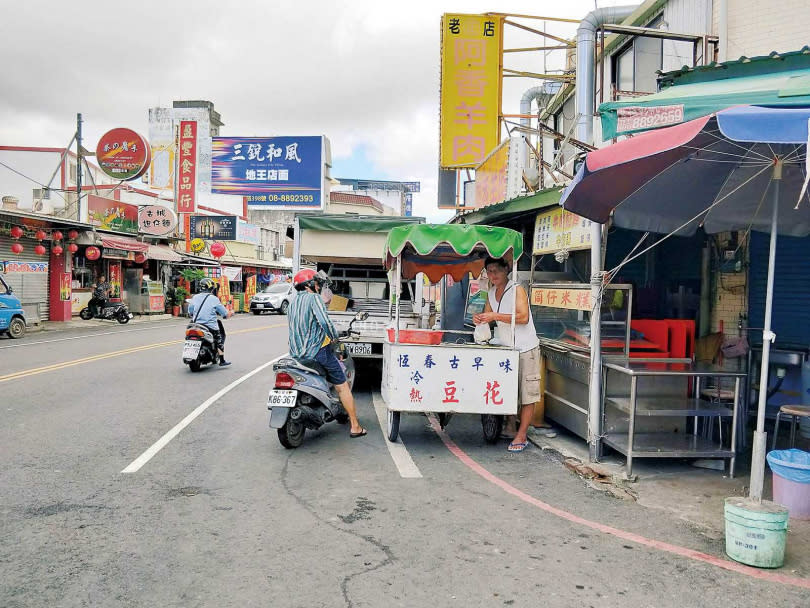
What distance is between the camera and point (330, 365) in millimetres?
7082

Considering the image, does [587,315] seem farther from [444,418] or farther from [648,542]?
[648,542]

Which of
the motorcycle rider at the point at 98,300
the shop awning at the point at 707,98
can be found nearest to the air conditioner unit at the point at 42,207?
the motorcycle rider at the point at 98,300

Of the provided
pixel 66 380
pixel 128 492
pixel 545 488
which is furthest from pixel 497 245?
pixel 66 380

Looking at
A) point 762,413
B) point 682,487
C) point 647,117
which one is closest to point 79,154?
point 647,117

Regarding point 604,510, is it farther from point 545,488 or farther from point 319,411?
Result: point 319,411

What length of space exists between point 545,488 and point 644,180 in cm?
285

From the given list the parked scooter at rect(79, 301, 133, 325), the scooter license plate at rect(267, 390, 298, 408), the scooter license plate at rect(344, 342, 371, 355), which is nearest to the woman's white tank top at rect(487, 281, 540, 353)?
the scooter license plate at rect(267, 390, 298, 408)

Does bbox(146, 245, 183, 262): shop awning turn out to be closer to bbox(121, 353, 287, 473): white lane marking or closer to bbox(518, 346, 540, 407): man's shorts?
bbox(121, 353, 287, 473): white lane marking

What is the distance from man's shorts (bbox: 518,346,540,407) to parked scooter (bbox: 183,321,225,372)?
23.6 feet

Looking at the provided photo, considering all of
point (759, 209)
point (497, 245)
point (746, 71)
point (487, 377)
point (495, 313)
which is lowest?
point (487, 377)

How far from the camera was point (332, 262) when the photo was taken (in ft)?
43.2

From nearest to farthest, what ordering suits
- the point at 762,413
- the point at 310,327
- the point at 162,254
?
the point at 762,413
the point at 310,327
the point at 162,254

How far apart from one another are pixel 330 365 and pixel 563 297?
2796 mm

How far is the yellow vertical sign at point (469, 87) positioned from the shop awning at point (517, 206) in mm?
3511
